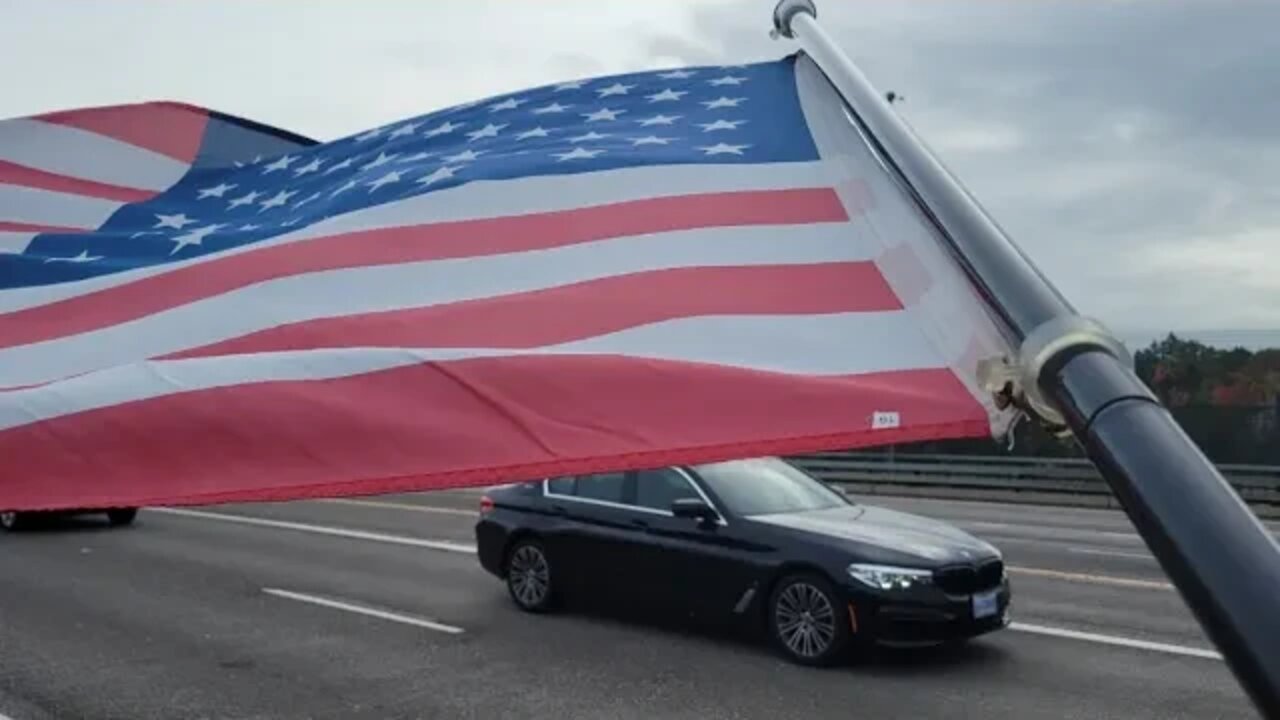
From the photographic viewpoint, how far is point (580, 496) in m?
11.5

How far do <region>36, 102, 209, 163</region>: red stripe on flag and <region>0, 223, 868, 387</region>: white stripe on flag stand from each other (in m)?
1.20

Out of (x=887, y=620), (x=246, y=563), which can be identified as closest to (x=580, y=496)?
(x=887, y=620)

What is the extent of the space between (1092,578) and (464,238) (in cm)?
1224

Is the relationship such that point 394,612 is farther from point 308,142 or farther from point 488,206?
point 488,206

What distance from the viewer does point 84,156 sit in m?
3.55

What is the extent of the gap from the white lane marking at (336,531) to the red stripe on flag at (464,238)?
13472mm

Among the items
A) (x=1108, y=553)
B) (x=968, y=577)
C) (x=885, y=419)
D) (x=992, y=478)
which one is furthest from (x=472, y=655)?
(x=992, y=478)

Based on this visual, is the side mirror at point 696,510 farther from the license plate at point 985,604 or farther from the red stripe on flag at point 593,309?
the red stripe on flag at point 593,309

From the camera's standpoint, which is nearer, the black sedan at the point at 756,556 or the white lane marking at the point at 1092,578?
the black sedan at the point at 756,556

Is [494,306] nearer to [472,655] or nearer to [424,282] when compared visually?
[424,282]

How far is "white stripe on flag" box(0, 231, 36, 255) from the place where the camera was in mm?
3150

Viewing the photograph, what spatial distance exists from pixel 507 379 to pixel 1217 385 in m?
26.4

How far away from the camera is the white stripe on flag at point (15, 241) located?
3.15m

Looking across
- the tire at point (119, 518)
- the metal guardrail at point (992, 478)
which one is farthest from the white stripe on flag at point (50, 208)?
the metal guardrail at point (992, 478)
